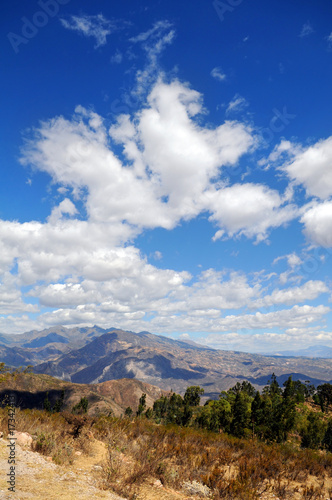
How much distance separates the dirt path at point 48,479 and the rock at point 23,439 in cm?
43

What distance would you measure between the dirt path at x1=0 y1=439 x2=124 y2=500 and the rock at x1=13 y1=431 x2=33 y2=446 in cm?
43

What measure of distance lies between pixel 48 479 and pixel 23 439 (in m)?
3.75

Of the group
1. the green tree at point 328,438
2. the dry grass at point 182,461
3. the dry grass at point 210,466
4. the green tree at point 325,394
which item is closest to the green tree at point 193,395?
the green tree at point 325,394

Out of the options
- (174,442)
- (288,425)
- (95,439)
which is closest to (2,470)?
(95,439)

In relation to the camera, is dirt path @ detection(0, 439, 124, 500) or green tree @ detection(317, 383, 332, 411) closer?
dirt path @ detection(0, 439, 124, 500)

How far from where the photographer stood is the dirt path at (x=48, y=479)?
6648 mm

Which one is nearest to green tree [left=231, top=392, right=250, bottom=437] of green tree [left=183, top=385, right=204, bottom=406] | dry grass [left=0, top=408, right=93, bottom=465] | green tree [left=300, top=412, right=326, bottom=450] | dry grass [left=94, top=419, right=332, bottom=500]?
green tree [left=300, top=412, right=326, bottom=450]

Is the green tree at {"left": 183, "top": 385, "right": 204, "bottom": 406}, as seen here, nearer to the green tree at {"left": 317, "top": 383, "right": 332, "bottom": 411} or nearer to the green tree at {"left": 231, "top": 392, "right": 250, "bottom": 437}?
the green tree at {"left": 317, "top": 383, "right": 332, "bottom": 411}

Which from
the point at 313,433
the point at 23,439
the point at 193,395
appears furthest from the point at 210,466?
the point at 193,395

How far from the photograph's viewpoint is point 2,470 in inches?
303

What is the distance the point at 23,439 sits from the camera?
10359mm

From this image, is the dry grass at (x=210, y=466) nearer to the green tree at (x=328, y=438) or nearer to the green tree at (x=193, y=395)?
the green tree at (x=328, y=438)

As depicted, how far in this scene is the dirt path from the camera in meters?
6.65

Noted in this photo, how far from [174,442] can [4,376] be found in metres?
9.56
